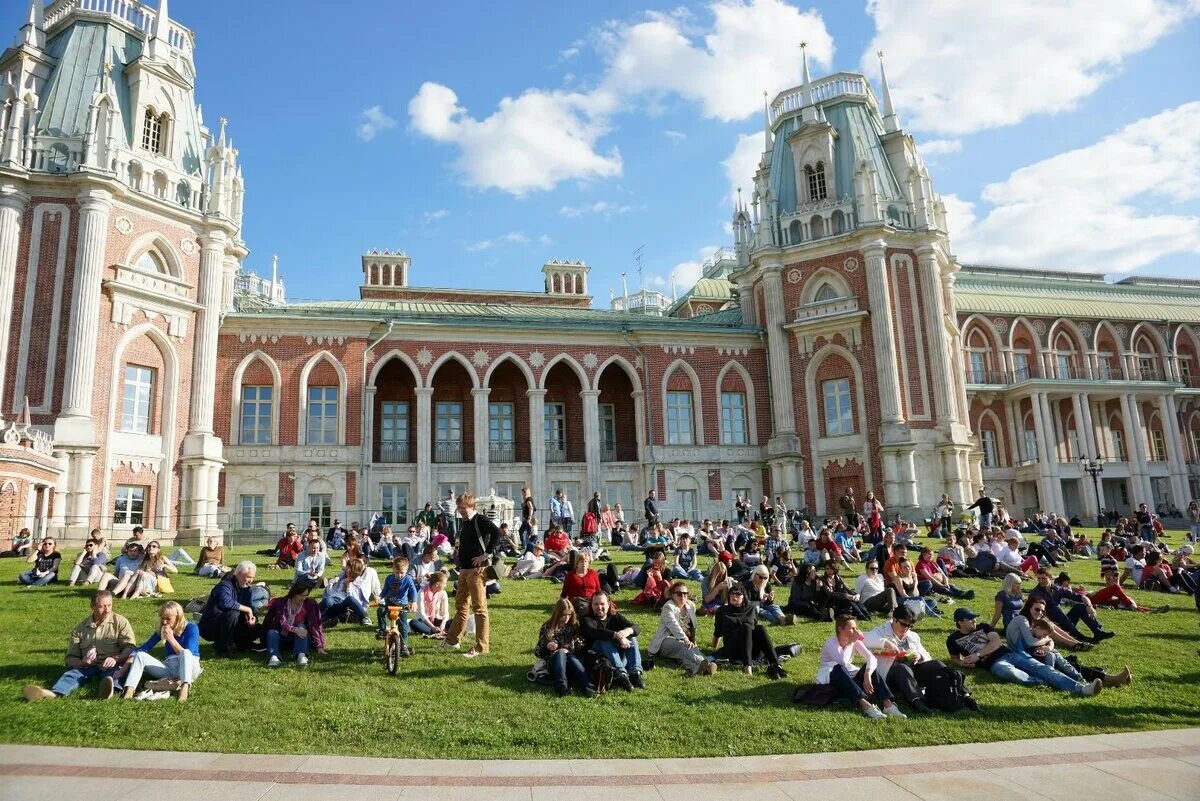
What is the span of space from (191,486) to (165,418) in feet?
7.88

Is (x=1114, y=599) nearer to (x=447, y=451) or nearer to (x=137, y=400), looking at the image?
(x=447, y=451)

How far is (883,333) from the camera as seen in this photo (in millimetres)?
33219

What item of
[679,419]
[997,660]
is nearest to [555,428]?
[679,419]

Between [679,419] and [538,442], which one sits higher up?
[679,419]

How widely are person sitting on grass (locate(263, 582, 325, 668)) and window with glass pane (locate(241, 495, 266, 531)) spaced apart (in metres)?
20.2

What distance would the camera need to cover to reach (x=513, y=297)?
47844 mm

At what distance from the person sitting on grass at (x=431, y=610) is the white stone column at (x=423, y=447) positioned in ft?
67.2

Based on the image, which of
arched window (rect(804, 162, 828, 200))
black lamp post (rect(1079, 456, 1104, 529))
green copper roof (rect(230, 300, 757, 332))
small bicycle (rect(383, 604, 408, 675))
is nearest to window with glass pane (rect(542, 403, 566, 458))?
green copper roof (rect(230, 300, 757, 332))

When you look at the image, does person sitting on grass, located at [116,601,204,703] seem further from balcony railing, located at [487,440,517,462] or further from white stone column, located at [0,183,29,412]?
balcony railing, located at [487,440,517,462]

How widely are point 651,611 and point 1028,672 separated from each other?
237 inches

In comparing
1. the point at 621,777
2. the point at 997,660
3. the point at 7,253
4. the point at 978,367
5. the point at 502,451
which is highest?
the point at 7,253

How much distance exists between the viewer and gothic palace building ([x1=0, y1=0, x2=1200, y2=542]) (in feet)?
85.8

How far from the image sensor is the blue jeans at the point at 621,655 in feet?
33.7

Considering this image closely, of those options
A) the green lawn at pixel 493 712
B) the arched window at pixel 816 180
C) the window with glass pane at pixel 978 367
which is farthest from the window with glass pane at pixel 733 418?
the green lawn at pixel 493 712
